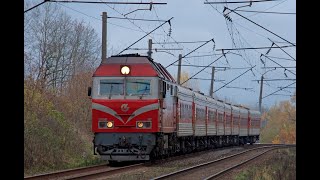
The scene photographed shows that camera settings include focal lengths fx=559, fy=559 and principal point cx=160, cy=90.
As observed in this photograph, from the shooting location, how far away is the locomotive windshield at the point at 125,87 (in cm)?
2039

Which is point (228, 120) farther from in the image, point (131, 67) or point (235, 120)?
point (131, 67)

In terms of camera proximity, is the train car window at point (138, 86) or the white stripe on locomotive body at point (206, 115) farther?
the white stripe on locomotive body at point (206, 115)

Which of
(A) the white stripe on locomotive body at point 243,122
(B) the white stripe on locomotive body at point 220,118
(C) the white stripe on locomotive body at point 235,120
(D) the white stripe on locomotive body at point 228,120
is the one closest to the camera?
(B) the white stripe on locomotive body at point 220,118

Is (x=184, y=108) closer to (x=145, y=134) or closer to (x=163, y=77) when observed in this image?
(x=163, y=77)

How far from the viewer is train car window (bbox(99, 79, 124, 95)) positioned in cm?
2039

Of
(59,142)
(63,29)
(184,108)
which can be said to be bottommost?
(59,142)

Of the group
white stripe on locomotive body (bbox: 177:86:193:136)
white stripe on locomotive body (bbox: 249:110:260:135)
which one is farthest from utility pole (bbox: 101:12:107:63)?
white stripe on locomotive body (bbox: 249:110:260:135)

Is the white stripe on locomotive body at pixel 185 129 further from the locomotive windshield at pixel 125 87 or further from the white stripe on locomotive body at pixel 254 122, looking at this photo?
the white stripe on locomotive body at pixel 254 122

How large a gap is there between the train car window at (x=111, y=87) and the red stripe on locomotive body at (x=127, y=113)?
1.28 feet

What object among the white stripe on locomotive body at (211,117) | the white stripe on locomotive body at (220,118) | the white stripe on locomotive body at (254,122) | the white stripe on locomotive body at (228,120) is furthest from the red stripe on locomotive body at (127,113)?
the white stripe on locomotive body at (254,122)
